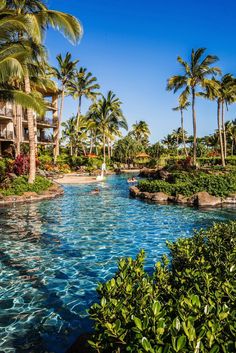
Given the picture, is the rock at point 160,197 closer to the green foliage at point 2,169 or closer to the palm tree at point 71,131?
the green foliage at point 2,169

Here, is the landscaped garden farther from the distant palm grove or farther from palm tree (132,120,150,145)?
palm tree (132,120,150,145)

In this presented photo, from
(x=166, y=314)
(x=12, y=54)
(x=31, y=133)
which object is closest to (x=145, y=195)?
(x=31, y=133)

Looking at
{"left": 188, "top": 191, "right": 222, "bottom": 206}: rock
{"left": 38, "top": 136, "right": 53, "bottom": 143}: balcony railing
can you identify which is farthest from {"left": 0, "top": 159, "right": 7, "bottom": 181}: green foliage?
{"left": 38, "top": 136, "right": 53, "bottom": 143}: balcony railing

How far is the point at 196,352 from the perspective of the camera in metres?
2.39

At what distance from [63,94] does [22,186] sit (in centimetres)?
2869

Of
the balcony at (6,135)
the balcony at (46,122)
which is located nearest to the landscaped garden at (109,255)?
the balcony at (6,135)

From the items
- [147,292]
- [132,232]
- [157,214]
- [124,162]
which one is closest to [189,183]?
[157,214]

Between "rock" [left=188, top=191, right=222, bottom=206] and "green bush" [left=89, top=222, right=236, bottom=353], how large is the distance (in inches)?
529

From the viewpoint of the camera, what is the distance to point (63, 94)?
46375mm

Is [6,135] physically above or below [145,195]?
above

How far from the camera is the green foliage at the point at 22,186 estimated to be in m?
20.0

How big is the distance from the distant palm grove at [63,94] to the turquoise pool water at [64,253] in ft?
20.1

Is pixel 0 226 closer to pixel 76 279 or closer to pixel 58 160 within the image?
pixel 76 279

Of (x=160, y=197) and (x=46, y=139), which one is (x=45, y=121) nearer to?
(x=46, y=139)
